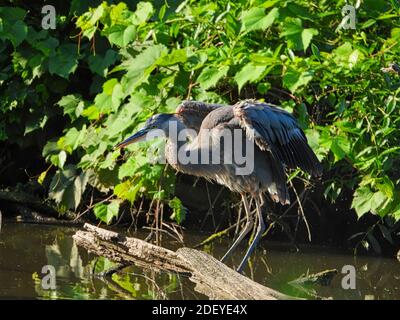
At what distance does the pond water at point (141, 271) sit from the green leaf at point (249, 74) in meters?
1.43

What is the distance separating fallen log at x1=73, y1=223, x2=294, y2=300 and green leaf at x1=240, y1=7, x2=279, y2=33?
1.73m

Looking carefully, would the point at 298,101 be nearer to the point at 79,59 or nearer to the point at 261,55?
the point at 261,55

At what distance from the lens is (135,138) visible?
20.7 ft

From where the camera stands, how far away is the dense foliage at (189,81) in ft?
20.7

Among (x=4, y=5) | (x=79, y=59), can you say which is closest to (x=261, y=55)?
(x=79, y=59)

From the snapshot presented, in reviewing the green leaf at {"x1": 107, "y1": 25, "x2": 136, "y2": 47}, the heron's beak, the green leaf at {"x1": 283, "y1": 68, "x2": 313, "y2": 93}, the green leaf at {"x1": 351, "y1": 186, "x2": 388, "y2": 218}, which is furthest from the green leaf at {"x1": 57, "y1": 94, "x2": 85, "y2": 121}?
the green leaf at {"x1": 351, "y1": 186, "x2": 388, "y2": 218}

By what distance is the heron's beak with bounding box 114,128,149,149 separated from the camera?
6.29 metres

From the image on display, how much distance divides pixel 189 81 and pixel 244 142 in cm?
105

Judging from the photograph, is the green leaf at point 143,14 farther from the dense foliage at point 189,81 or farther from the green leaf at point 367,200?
the green leaf at point 367,200

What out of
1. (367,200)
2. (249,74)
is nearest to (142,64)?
(249,74)
